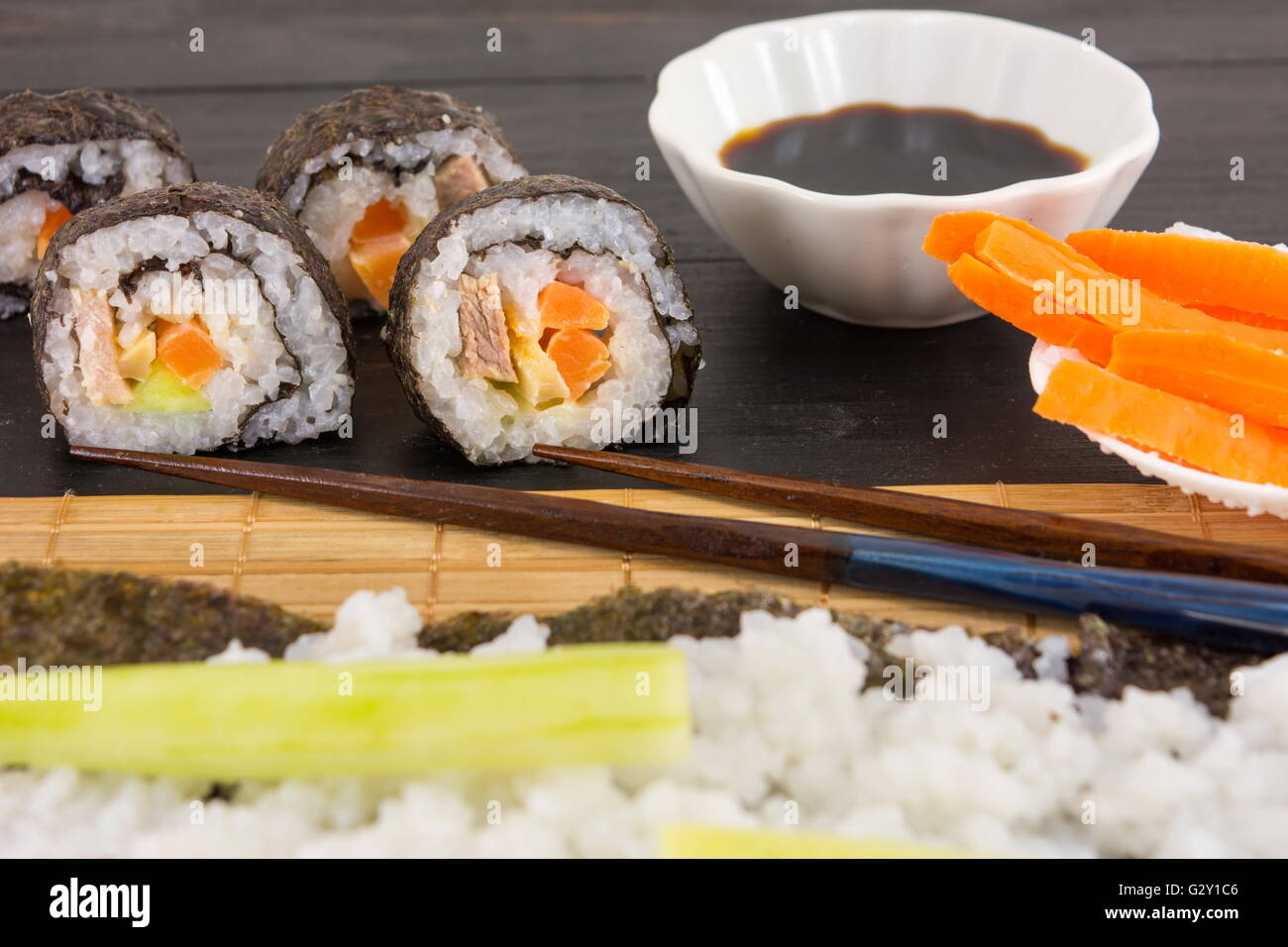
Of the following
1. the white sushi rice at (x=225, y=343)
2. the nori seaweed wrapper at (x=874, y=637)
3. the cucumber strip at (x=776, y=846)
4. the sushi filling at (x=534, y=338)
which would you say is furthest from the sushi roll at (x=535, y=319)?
the cucumber strip at (x=776, y=846)

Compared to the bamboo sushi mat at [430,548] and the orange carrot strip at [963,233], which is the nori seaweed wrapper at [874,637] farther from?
the orange carrot strip at [963,233]

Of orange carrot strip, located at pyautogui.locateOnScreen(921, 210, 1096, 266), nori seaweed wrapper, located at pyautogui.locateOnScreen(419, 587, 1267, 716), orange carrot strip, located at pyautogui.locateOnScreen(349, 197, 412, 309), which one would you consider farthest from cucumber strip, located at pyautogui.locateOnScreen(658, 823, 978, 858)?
orange carrot strip, located at pyautogui.locateOnScreen(349, 197, 412, 309)

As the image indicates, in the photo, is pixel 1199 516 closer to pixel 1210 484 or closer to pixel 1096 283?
pixel 1210 484

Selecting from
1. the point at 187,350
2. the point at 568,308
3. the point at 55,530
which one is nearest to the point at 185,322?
the point at 187,350

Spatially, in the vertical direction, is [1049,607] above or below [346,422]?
below

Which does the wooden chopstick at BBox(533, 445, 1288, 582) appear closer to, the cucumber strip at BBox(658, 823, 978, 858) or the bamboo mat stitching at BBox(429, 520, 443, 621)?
the bamboo mat stitching at BBox(429, 520, 443, 621)
